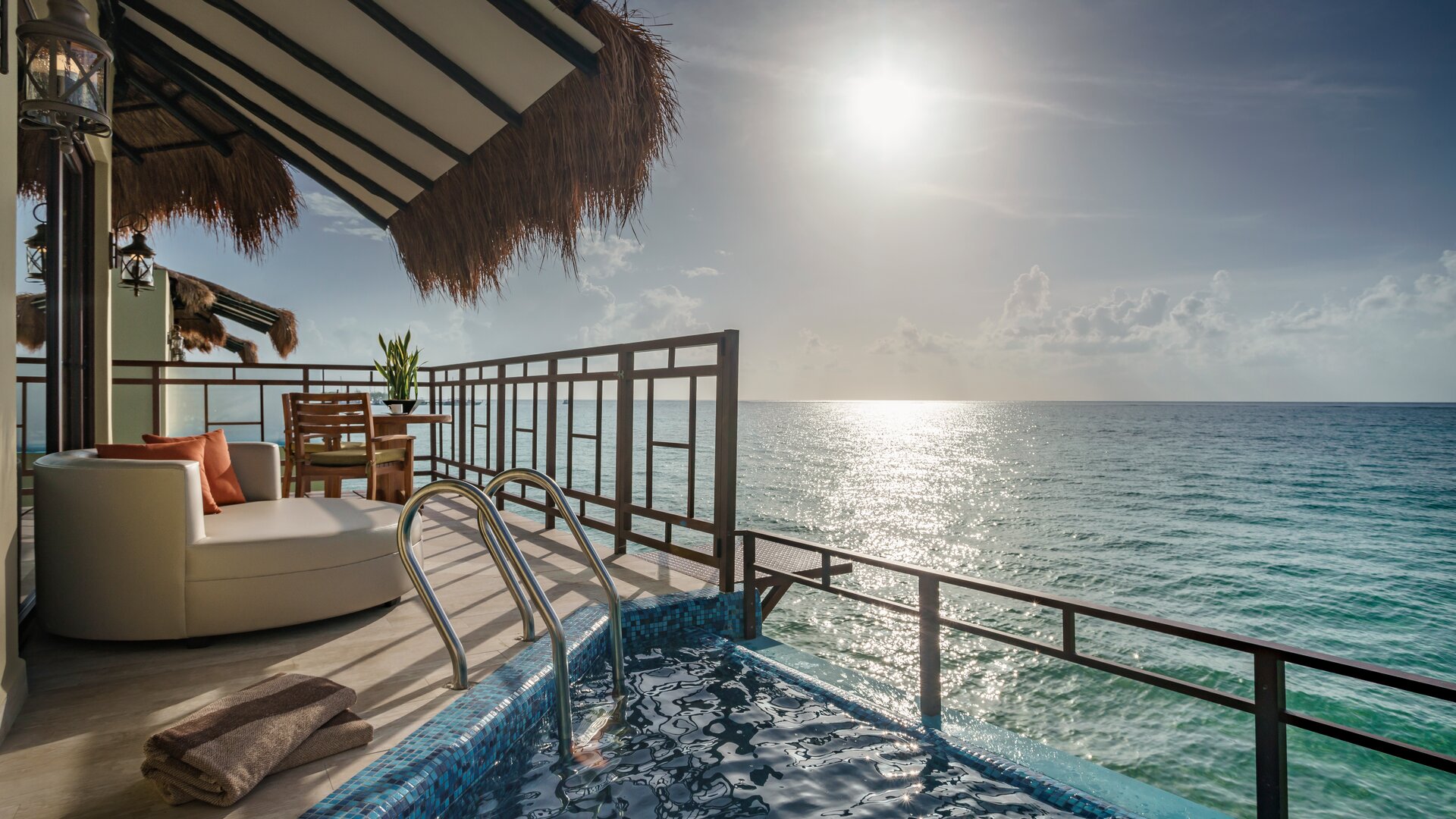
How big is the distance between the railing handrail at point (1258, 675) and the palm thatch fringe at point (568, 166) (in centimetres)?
248

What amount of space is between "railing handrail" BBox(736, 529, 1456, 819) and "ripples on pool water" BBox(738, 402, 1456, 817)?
34 centimetres

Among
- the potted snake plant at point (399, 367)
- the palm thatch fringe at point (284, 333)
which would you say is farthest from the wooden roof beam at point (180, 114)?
the palm thatch fringe at point (284, 333)

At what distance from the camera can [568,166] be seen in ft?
12.0

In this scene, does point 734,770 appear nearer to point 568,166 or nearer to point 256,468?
point 256,468

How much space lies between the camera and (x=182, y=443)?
110 inches

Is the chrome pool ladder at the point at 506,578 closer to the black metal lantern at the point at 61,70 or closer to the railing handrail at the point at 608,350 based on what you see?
the railing handrail at the point at 608,350

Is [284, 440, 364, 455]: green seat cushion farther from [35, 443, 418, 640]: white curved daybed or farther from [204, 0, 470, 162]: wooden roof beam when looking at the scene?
[204, 0, 470, 162]: wooden roof beam

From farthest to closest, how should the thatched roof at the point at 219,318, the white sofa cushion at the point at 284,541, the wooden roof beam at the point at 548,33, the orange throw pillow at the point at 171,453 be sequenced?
the thatched roof at the point at 219,318, the wooden roof beam at the point at 548,33, the orange throw pillow at the point at 171,453, the white sofa cushion at the point at 284,541

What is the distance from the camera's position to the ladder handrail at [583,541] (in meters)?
2.08

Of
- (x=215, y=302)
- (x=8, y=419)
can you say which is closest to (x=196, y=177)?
(x=215, y=302)

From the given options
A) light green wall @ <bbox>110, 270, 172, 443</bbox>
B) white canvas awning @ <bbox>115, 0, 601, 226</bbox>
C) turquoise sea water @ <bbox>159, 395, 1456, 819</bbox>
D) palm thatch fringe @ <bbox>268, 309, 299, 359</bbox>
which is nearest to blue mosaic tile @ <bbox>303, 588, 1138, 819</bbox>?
turquoise sea water @ <bbox>159, 395, 1456, 819</bbox>

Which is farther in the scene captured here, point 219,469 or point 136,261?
point 136,261

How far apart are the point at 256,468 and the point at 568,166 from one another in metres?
2.18

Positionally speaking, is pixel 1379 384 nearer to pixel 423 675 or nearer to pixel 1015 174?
pixel 1015 174
